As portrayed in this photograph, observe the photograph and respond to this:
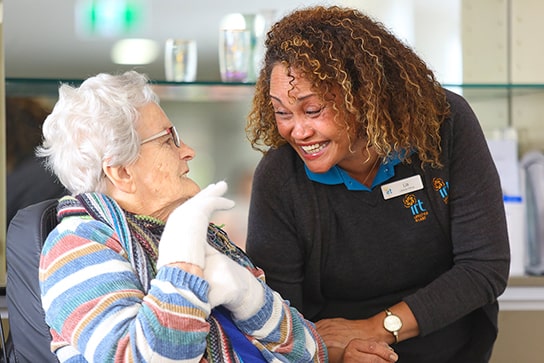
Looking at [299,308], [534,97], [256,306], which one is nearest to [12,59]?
[299,308]

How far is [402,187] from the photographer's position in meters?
2.11

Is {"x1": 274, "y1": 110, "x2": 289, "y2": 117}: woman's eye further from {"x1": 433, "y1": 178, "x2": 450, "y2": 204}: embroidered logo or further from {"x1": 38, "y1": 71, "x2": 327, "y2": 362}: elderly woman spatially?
{"x1": 433, "y1": 178, "x2": 450, "y2": 204}: embroidered logo

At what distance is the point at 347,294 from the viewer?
2.14 meters

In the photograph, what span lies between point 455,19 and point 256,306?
159 centimetres

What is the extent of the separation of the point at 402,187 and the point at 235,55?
33.8 inches

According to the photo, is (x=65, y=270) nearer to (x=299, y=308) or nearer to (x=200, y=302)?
(x=200, y=302)

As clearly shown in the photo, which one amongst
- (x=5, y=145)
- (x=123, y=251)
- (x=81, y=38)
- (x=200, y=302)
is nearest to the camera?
(x=200, y=302)

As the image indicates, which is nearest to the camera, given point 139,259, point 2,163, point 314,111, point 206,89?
point 139,259

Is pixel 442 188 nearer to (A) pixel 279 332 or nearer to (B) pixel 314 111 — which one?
(B) pixel 314 111

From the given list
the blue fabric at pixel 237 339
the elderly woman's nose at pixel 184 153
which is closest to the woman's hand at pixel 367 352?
the blue fabric at pixel 237 339

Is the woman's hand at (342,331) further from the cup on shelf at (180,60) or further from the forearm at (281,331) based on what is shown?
the cup on shelf at (180,60)

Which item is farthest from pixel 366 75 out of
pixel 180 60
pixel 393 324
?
pixel 180 60

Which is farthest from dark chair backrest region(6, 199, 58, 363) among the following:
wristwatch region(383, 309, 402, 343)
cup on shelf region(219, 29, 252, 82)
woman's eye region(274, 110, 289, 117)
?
cup on shelf region(219, 29, 252, 82)

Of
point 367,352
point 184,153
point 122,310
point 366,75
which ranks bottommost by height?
point 367,352
